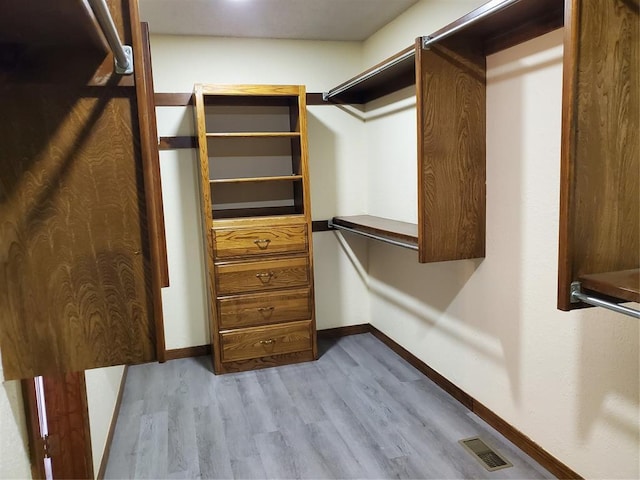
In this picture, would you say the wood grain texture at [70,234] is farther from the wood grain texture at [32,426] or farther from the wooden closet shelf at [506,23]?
the wooden closet shelf at [506,23]

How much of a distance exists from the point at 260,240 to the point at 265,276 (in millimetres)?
252

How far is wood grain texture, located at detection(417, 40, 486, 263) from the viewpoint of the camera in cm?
221

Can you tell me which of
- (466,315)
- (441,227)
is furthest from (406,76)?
(466,315)

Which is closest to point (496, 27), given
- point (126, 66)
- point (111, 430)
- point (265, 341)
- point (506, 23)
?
point (506, 23)

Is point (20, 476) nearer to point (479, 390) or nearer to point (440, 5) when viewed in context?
point (479, 390)

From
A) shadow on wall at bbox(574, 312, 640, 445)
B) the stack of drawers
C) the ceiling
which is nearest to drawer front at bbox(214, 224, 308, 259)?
the stack of drawers

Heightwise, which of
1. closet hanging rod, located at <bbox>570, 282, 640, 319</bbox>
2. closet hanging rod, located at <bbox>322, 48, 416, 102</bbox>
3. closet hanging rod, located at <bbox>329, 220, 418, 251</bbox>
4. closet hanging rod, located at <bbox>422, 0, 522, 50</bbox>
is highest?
closet hanging rod, located at <bbox>322, 48, 416, 102</bbox>

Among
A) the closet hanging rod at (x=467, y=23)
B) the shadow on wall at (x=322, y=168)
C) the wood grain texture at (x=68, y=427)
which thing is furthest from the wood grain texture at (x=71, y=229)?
the shadow on wall at (x=322, y=168)

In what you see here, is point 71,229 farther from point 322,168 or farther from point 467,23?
point 322,168

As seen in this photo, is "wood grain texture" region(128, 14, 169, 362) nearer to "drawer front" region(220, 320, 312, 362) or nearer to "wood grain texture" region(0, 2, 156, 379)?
"wood grain texture" region(0, 2, 156, 379)

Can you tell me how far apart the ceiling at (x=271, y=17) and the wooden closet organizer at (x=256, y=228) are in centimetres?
43

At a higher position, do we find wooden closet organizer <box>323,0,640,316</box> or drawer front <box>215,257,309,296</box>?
wooden closet organizer <box>323,0,640,316</box>

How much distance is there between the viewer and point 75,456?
6.10 feet

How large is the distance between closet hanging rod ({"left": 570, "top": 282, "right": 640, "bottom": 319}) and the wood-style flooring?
1.11 meters
